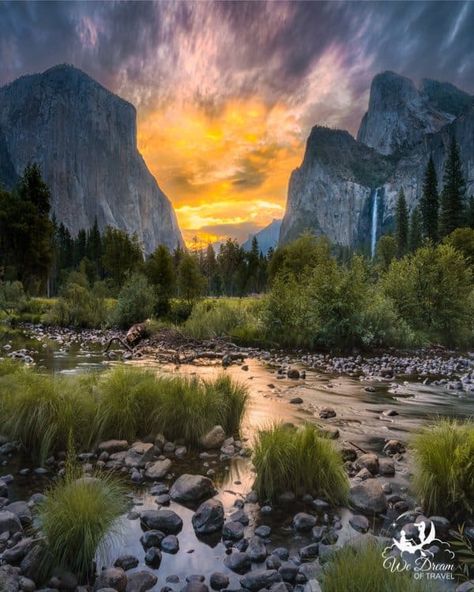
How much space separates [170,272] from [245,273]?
40.8m

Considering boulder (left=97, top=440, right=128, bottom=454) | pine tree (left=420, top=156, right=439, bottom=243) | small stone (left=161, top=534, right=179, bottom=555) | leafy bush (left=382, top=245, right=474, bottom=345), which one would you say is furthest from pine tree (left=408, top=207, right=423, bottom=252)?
small stone (left=161, top=534, right=179, bottom=555)

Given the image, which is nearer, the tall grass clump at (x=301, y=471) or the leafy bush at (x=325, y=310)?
the tall grass clump at (x=301, y=471)

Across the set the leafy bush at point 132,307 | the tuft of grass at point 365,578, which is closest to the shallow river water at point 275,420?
the tuft of grass at point 365,578

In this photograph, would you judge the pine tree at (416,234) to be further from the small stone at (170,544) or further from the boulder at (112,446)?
the small stone at (170,544)

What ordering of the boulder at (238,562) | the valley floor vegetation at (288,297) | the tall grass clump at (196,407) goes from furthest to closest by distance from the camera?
the valley floor vegetation at (288,297)
the tall grass clump at (196,407)
the boulder at (238,562)

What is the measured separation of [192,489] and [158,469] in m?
0.93

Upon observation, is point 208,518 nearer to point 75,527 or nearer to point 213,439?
point 75,527

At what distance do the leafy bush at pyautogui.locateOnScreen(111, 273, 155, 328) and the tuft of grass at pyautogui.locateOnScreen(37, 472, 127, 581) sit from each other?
91.8 ft

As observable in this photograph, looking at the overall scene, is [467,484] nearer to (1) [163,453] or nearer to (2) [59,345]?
(1) [163,453]

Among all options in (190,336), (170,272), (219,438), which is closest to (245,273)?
(170,272)

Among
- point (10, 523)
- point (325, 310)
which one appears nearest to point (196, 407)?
point (10, 523)

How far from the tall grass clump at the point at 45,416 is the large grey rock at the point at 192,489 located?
212 centimetres

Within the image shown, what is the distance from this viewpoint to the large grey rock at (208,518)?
15.3ft

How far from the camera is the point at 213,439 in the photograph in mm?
7238
